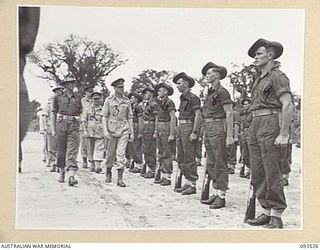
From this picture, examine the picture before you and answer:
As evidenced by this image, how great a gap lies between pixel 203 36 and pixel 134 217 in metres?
0.67

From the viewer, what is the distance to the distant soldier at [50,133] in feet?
7.55

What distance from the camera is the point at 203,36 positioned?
2309mm

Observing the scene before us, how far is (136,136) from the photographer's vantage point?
237 centimetres

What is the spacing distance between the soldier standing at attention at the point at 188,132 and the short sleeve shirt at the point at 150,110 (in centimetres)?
9

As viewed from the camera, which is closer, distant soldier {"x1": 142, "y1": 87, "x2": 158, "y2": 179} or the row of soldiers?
the row of soldiers

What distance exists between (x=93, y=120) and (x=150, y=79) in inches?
9.7

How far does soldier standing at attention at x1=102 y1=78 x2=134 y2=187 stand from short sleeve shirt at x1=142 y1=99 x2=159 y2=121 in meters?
0.05

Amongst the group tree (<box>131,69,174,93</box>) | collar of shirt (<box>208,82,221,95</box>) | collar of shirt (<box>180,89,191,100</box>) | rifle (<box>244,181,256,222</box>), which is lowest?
rifle (<box>244,181,256,222</box>)

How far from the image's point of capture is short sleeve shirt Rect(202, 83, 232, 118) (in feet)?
7.62

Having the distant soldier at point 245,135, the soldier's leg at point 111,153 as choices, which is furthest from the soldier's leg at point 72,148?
the distant soldier at point 245,135

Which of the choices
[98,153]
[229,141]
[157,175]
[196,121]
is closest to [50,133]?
[98,153]

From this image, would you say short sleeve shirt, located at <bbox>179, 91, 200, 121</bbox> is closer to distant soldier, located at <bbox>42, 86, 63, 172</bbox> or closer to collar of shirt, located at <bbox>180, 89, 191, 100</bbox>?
collar of shirt, located at <bbox>180, 89, 191, 100</bbox>

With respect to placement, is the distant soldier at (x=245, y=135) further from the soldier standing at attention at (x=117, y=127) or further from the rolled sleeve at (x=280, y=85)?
the soldier standing at attention at (x=117, y=127)

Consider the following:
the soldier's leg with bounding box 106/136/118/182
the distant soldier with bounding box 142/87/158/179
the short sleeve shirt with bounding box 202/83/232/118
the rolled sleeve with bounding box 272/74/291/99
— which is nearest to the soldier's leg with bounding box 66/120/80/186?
the soldier's leg with bounding box 106/136/118/182
